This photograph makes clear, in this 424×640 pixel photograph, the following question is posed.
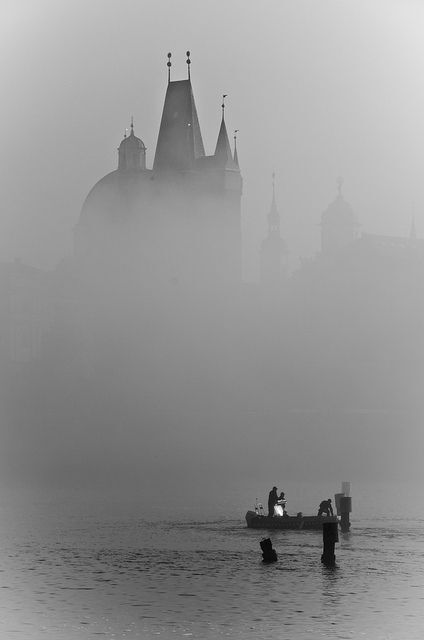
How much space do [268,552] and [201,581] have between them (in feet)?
15.1

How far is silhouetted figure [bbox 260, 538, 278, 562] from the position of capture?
64562mm

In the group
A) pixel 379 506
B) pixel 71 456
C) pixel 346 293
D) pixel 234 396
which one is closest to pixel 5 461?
pixel 71 456

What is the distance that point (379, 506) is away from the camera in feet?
340

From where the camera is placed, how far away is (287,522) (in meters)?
76.1

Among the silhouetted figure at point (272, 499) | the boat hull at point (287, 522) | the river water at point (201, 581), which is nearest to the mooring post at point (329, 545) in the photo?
the river water at point (201, 581)

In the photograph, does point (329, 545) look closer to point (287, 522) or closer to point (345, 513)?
point (287, 522)

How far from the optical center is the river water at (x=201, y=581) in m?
51.7

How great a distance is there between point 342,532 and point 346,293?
106618 millimetres

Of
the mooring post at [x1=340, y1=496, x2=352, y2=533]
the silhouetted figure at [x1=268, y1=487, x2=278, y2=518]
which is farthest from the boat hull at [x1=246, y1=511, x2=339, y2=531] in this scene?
the mooring post at [x1=340, y1=496, x2=352, y2=533]

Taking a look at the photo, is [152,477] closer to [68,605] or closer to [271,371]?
[271,371]

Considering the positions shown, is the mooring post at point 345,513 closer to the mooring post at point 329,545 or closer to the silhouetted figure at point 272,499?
the silhouetted figure at point 272,499

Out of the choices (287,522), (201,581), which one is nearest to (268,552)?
(201,581)

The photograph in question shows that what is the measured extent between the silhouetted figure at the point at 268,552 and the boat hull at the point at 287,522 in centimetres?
876

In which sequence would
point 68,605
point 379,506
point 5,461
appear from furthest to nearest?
point 5,461, point 379,506, point 68,605
